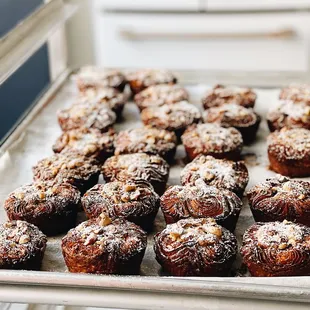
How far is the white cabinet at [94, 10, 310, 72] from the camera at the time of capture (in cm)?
450

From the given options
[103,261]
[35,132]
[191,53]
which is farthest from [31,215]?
[191,53]

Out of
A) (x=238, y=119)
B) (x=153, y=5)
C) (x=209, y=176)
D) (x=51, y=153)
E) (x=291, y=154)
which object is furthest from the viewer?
(x=153, y=5)

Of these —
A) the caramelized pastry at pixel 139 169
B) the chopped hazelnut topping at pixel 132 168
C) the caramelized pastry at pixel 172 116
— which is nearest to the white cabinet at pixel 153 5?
the caramelized pastry at pixel 172 116

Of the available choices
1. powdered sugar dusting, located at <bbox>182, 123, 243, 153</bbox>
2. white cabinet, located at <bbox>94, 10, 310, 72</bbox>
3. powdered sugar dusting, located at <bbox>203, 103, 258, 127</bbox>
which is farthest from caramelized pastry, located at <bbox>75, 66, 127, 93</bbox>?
white cabinet, located at <bbox>94, 10, 310, 72</bbox>

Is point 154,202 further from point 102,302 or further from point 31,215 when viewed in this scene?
point 102,302

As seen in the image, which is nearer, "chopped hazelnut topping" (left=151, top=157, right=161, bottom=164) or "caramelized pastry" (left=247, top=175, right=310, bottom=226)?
"caramelized pastry" (left=247, top=175, right=310, bottom=226)

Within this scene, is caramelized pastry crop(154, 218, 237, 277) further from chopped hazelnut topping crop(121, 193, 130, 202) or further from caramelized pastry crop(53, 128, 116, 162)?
caramelized pastry crop(53, 128, 116, 162)

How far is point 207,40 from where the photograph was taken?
4645 mm

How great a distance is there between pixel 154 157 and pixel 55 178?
405 mm

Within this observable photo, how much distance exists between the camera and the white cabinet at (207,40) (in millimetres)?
4496

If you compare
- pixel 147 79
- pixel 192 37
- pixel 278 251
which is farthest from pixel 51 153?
pixel 192 37

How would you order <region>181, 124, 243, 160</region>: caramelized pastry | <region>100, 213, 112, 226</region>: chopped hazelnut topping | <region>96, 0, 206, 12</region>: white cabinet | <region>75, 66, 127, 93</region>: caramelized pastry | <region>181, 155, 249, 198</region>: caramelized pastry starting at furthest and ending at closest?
<region>96, 0, 206, 12</region>: white cabinet
<region>75, 66, 127, 93</region>: caramelized pastry
<region>181, 124, 243, 160</region>: caramelized pastry
<region>181, 155, 249, 198</region>: caramelized pastry
<region>100, 213, 112, 226</region>: chopped hazelnut topping

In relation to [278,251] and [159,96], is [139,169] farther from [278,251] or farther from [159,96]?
[159,96]

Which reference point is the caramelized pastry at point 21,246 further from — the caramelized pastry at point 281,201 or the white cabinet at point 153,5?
the white cabinet at point 153,5
